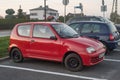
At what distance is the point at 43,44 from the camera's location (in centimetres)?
942

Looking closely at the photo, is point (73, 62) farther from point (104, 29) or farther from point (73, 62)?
point (104, 29)

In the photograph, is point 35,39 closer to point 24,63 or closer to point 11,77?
point 24,63

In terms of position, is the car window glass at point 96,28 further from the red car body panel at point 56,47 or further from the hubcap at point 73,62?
the hubcap at point 73,62

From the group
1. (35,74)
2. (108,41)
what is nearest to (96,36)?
(108,41)

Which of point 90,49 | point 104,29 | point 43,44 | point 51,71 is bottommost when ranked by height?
point 51,71

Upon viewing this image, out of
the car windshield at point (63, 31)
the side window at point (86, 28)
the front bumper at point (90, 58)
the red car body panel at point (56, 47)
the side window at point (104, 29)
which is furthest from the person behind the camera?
the side window at point (86, 28)

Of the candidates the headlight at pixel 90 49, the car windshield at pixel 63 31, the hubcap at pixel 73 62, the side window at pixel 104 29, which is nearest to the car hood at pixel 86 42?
the headlight at pixel 90 49

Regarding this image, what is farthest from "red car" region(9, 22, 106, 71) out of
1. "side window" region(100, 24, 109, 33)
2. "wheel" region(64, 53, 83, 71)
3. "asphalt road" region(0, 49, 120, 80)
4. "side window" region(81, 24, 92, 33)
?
"side window" region(81, 24, 92, 33)

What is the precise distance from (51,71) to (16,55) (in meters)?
2.06

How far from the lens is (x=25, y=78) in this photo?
799 cm

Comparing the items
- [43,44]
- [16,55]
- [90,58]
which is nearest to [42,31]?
[43,44]

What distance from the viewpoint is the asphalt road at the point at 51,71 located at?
805 centimetres

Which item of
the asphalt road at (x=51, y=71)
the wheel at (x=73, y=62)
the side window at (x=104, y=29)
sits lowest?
the asphalt road at (x=51, y=71)

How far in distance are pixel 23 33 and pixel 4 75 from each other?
2.23m
